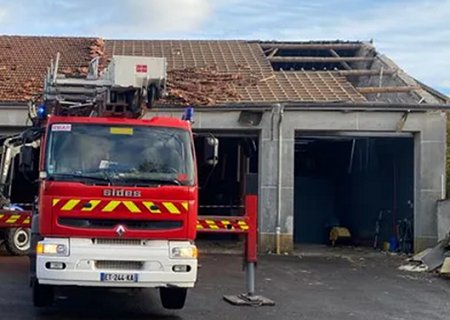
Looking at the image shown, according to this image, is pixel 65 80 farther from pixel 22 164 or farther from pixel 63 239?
pixel 63 239

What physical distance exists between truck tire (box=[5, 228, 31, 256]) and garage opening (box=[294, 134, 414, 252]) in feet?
30.7

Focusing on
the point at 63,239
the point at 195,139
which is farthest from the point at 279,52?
the point at 63,239

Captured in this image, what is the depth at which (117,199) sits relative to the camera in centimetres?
1111

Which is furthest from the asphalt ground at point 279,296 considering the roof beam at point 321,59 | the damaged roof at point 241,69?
the roof beam at point 321,59

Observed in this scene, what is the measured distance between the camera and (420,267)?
20.9 metres

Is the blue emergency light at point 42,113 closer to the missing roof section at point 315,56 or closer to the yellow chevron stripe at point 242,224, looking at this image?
the yellow chevron stripe at point 242,224

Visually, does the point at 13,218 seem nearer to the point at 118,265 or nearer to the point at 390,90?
the point at 118,265

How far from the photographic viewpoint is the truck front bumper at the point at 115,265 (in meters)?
10.9

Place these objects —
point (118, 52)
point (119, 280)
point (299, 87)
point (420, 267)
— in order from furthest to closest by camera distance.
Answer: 1. point (118, 52)
2. point (299, 87)
3. point (420, 267)
4. point (119, 280)

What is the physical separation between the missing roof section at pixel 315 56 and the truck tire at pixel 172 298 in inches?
770

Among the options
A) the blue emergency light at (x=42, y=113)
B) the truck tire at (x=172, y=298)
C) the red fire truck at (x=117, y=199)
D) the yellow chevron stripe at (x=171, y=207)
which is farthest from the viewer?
the blue emergency light at (x=42, y=113)

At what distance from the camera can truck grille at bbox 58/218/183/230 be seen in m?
11.1

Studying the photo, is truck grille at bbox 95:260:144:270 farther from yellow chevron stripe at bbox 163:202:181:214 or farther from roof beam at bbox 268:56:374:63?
roof beam at bbox 268:56:374:63

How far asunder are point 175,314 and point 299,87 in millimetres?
16673
